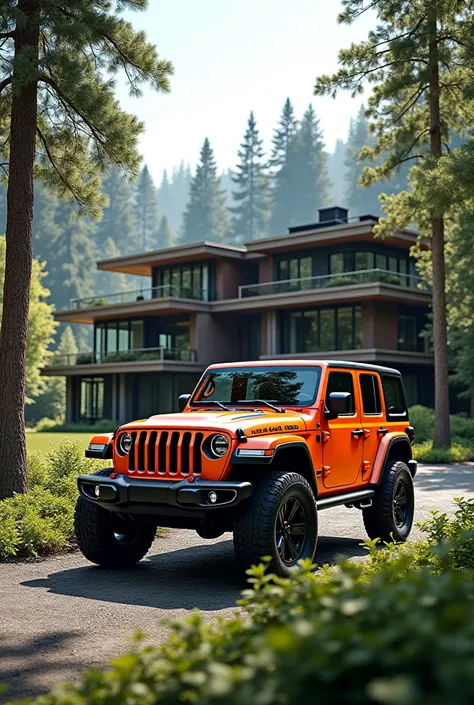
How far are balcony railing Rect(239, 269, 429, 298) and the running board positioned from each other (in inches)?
1237

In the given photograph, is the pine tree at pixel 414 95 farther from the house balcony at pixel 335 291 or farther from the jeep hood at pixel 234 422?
the jeep hood at pixel 234 422

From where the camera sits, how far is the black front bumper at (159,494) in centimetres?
758

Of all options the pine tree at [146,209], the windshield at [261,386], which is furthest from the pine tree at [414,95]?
the pine tree at [146,209]

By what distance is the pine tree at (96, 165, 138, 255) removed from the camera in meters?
152

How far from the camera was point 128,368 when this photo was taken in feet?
156

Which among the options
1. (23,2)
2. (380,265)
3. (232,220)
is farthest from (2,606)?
(232,220)

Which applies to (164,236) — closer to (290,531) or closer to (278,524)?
(290,531)

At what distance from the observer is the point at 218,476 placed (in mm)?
7816

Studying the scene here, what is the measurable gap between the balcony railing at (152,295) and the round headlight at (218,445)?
127 ft

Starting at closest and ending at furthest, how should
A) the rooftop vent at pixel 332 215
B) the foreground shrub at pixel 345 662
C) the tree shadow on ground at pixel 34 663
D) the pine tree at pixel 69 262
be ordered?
the foreground shrub at pixel 345 662 < the tree shadow on ground at pixel 34 663 < the rooftop vent at pixel 332 215 < the pine tree at pixel 69 262

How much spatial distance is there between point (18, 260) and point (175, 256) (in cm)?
3782

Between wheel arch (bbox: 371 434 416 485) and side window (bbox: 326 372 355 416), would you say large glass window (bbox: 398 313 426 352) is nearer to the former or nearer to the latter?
wheel arch (bbox: 371 434 416 485)

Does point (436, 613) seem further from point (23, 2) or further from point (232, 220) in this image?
point (232, 220)

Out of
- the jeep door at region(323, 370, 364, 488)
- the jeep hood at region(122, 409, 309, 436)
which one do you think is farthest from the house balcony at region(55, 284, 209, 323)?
the jeep hood at region(122, 409, 309, 436)
